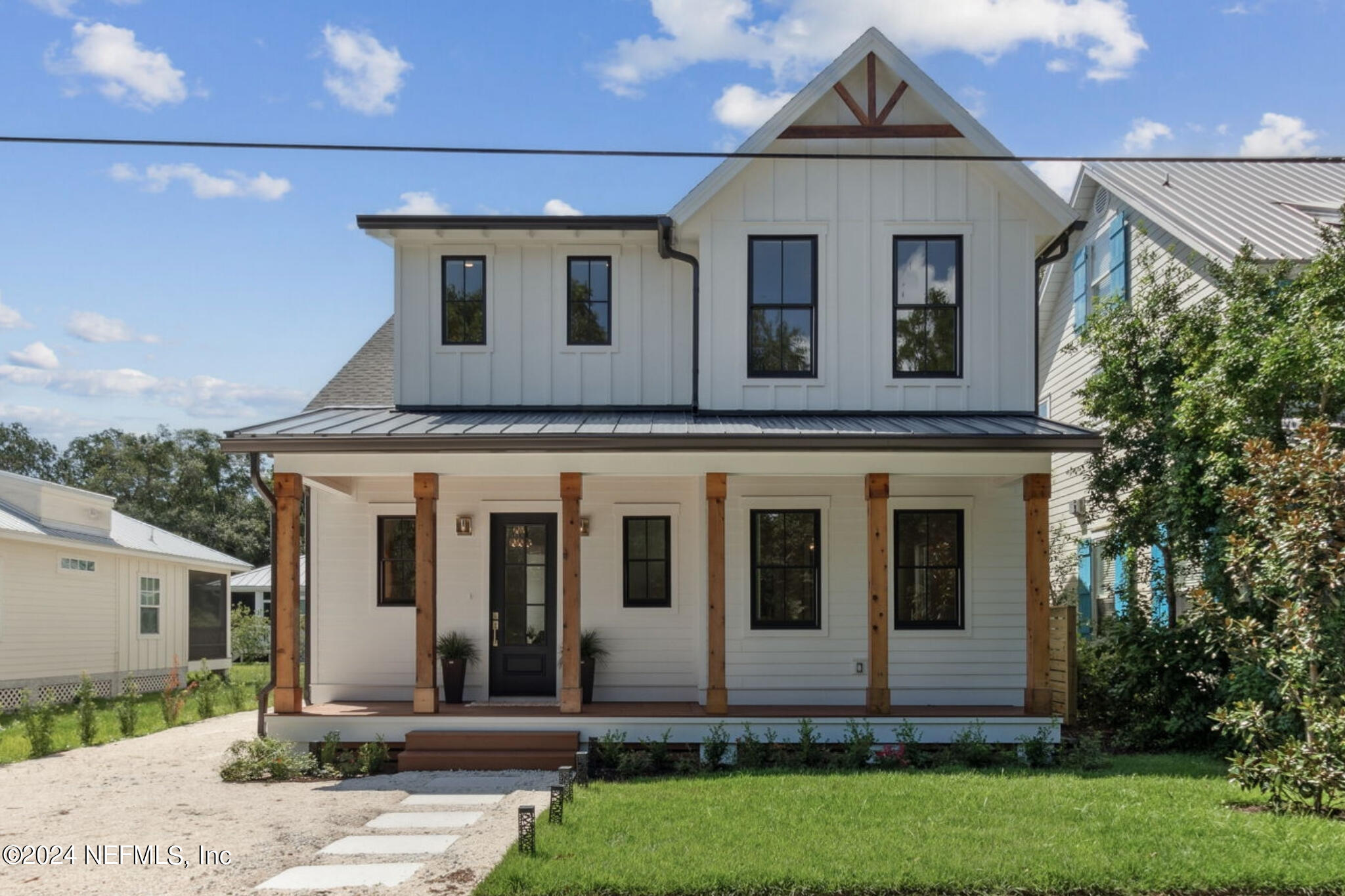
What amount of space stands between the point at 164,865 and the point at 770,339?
26.7 feet

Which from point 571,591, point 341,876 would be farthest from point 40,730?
point 341,876

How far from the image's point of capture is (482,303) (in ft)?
43.4

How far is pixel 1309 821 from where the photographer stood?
7.61 m

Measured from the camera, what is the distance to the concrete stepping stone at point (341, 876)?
6.71 metres

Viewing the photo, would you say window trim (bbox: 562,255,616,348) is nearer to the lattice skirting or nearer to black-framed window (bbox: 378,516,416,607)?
black-framed window (bbox: 378,516,416,607)

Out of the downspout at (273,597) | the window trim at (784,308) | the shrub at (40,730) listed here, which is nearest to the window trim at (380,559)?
the downspout at (273,597)

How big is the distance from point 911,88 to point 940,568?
5.48 meters

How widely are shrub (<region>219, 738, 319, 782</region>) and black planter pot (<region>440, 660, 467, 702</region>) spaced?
2063 mm

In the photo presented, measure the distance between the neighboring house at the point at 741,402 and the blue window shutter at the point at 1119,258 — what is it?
4.03 metres

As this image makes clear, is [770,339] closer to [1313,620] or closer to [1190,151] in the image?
[1190,151]

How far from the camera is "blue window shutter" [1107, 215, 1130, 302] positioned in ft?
52.4

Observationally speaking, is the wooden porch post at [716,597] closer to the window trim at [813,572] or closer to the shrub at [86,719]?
the window trim at [813,572]

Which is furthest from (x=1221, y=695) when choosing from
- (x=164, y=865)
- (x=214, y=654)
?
(x=214, y=654)

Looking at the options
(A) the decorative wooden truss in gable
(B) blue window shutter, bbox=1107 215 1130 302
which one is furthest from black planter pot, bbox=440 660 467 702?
(B) blue window shutter, bbox=1107 215 1130 302
